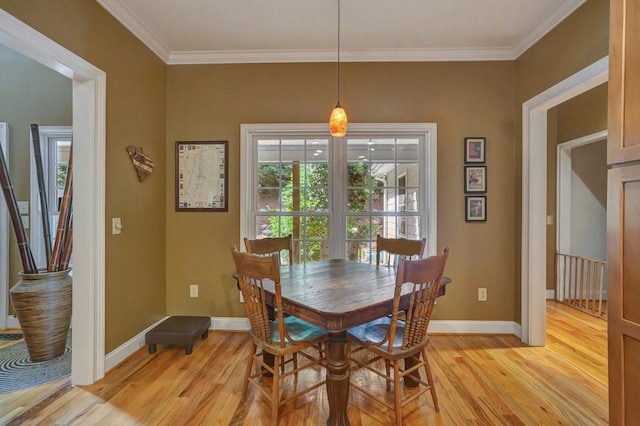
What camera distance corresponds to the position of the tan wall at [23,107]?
285 cm

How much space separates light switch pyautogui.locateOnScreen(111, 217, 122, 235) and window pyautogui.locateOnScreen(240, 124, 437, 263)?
1.01 metres

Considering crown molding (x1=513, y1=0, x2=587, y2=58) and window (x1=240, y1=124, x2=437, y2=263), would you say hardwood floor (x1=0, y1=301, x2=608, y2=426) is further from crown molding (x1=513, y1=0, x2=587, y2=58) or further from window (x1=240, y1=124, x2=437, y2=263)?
crown molding (x1=513, y1=0, x2=587, y2=58)

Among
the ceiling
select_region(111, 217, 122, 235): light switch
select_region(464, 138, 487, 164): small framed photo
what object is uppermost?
the ceiling

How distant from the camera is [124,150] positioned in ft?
7.75

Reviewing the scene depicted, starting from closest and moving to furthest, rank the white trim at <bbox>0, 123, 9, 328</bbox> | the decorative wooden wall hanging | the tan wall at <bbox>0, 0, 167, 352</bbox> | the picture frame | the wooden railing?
the tan wall at <bbox>0, 0, 167, 352</bbox>
the decorative wooden wall hanging
the white trim at <bbox>0, 123, 9, 328</bbox>
the picture frame
the wooden railing

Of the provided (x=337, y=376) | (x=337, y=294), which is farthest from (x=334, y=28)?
(x=337, y=376)

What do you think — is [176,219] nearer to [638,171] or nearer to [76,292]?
[76,292]

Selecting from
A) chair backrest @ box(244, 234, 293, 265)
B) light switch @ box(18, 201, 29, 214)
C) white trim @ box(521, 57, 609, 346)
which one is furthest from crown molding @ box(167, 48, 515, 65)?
light switch @ box(18, 201, 29, 214)

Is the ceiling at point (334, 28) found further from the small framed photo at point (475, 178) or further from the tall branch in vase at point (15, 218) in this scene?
the tall branch in vase at point (15, 218)

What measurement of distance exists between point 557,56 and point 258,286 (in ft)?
9.35

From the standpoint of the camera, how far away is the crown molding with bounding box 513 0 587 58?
218 cm

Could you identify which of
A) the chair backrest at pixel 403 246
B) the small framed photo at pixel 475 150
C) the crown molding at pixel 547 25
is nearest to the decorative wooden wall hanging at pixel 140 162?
the chair backrest at pixel 403 246

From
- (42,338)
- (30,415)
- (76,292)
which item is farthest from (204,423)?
(42,338)

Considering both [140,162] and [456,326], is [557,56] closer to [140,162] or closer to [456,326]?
[456,326]
